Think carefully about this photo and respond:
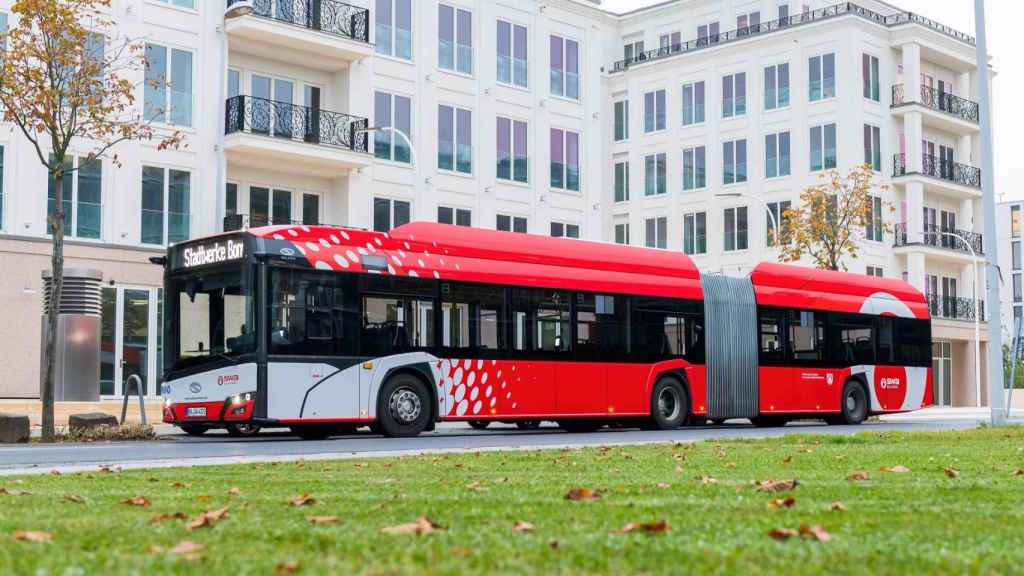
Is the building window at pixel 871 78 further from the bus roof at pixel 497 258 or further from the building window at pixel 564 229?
the bus roof at pixel 497 258

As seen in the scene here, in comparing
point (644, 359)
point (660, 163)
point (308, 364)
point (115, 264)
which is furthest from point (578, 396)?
point (660, 163)

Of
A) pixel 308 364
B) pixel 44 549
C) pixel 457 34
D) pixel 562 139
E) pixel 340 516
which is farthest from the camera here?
pixel 562 139

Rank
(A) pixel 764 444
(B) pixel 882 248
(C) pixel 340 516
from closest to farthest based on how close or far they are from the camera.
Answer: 1. (C) pixel 340 516
2. (A) pixel 764 444
3. (B) pixel 882 248

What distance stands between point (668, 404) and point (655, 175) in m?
40.2

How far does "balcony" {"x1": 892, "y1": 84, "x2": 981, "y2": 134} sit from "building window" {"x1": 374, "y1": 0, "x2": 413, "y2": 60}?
2668cm

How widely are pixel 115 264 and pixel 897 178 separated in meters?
37.6

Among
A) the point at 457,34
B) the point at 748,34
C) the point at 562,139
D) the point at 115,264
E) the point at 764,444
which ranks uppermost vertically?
the point at 748,34

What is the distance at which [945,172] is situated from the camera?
2427 inches

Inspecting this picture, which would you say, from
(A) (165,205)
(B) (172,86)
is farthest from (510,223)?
(B) (172,86)

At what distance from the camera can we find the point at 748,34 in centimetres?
6147

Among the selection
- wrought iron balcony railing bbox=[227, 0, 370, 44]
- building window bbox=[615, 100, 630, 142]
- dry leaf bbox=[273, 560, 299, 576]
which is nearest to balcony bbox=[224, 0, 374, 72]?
wrought iron balcony railing bbox=[227, 0, 370, 44]

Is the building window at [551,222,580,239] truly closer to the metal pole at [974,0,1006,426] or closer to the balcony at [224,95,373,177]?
the balcony at [224,95,373,177]

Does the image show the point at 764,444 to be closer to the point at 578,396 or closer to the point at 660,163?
the point at 578,396

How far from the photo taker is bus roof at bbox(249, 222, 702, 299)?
20375mm
